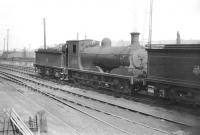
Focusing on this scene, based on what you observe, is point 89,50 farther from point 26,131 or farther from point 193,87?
point 26,131

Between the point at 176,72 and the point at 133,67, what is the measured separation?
3.58m

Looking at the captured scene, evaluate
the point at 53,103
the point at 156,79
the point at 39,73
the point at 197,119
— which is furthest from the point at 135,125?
the point at 39,73

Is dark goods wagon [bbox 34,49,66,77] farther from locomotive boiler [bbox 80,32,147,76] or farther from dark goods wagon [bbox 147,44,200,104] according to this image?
dark goods wagon [bbox 147,44,200,104]

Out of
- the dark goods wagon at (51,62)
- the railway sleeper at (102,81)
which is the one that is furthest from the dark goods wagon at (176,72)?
the dark goods wagon at (51,62)

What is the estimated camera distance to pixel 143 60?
14953 millimetres

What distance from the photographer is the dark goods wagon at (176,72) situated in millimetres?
10406

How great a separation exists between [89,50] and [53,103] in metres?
6.01

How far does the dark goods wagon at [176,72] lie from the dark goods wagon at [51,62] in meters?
9.81

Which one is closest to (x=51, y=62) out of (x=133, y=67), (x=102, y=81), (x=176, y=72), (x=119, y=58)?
(x=102, y=81)

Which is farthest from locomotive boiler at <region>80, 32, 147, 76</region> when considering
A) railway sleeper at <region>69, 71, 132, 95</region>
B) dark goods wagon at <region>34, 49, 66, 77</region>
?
dark goods wagon at <region>34, 49, 66, 77</region>

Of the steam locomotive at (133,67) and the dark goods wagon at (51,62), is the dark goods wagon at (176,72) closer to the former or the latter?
the steam locomotive at (133,67)

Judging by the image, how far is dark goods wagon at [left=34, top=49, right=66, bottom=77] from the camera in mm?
21141

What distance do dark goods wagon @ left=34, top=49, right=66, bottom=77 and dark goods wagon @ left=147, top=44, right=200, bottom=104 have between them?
9815 millimetres

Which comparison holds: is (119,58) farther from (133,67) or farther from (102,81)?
(102,81)
